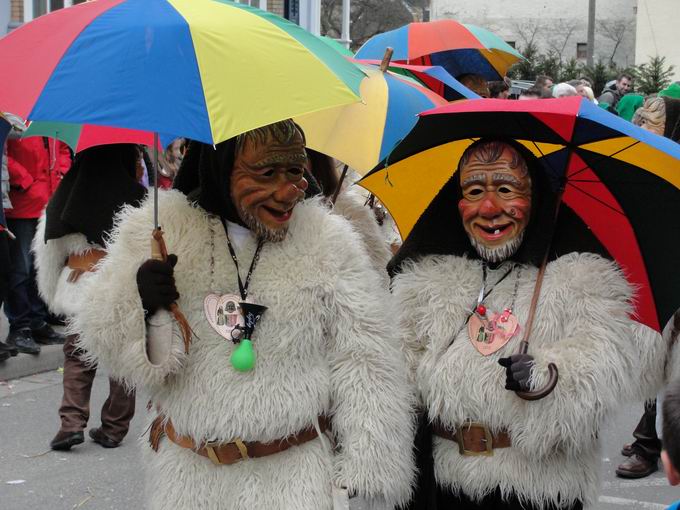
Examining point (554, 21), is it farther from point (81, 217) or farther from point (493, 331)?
point (493, 331)

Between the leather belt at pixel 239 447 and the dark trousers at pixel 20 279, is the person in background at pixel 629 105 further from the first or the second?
the leather belt at pixel 239 447

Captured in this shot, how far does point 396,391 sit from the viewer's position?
3340 mm

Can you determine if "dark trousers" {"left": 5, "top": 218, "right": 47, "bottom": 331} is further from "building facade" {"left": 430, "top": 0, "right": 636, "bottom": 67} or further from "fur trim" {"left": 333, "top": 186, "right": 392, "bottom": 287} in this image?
"building facade" {"left": 430, "top": 0, "right": 636, "bottom": 67}

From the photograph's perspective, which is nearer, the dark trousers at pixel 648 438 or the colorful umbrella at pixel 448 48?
the dark trousers at pixel 648 438

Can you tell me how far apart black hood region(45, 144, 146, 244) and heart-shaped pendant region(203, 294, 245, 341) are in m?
2.57

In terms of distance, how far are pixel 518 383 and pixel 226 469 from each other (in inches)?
37.6

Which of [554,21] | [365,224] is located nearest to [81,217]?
[365,224]

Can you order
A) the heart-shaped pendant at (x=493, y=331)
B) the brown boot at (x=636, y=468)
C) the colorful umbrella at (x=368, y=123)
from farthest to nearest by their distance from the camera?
the brown boot at (x=636, y=468), the colorful umbrella at (x=368, y=123), the heart-shaped pendant at (x=493, y=331)

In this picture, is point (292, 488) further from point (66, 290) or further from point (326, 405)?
point (66, 290)

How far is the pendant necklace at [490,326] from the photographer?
11.1 feet

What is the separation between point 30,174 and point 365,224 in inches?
163

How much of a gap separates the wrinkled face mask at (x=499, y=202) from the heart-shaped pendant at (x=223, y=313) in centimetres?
87

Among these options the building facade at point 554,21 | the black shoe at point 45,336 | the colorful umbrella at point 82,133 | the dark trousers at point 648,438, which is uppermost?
the colorful umbrella at point 82,133

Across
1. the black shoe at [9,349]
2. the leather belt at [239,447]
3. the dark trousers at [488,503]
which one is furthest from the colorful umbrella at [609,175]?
the black shoe at [9,349]
